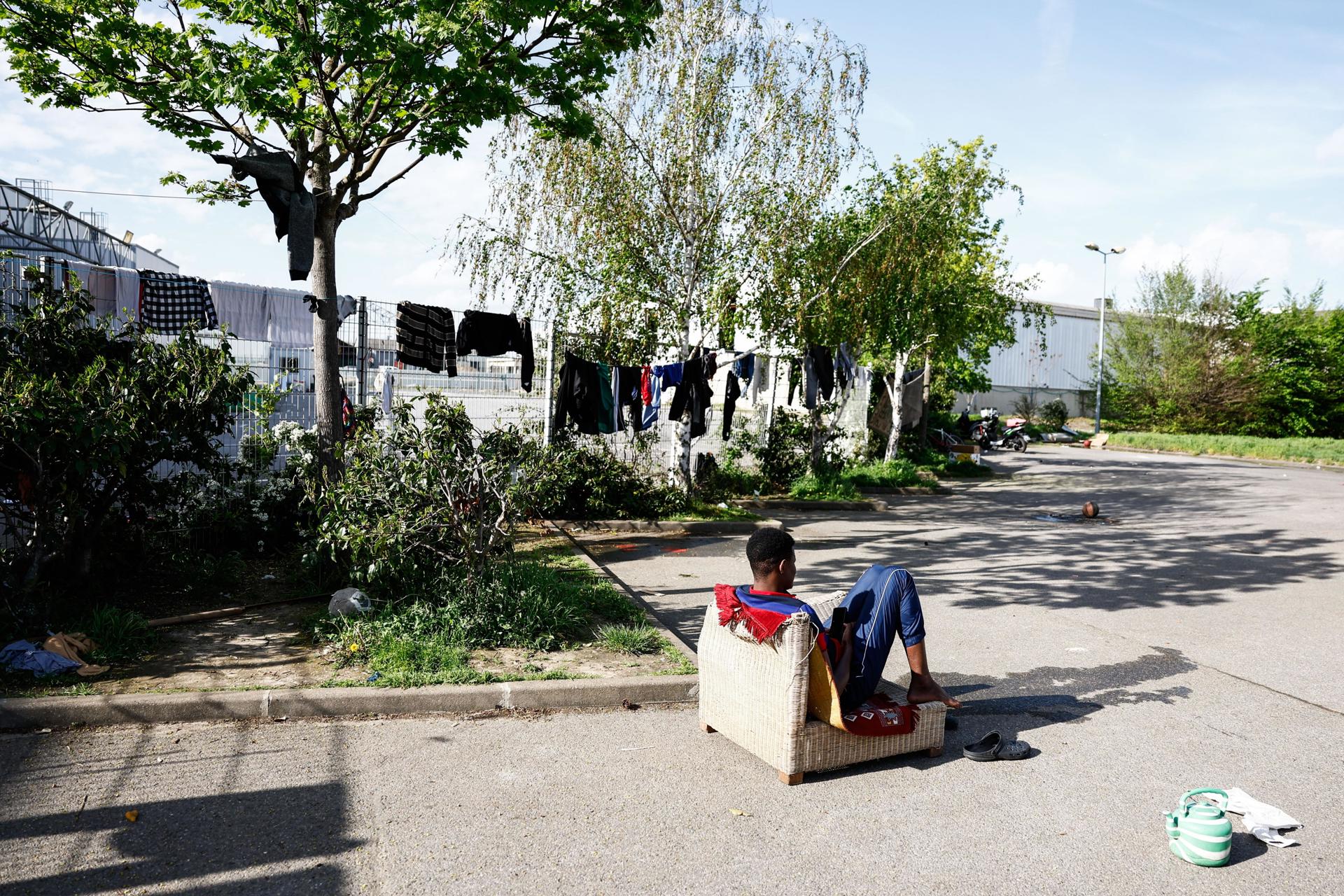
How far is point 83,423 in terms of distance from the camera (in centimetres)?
545

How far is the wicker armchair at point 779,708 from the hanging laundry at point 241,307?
707 cm

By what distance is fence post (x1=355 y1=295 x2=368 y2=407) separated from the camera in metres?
10.0

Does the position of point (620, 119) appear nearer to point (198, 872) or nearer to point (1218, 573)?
point (1218, 573)

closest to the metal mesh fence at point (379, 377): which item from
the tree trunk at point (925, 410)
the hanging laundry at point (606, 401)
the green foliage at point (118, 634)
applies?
the hanging laundry at point (606, 401)

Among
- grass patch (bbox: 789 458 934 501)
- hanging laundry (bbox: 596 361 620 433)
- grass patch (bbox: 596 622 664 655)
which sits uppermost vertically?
hanging laundry (bbox: 596 361 620 433)

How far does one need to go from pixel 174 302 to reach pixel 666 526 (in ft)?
20.6

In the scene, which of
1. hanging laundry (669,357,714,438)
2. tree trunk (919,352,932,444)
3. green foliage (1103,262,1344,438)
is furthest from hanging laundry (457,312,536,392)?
green foliage (1103,262,1344,438)

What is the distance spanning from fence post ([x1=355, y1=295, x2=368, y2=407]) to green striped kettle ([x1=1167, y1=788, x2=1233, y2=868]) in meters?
8.61

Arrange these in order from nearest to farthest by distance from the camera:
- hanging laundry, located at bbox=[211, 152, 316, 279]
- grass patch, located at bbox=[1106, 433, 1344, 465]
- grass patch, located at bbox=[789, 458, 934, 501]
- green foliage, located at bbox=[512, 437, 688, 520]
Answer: hanging laundry, located at bbox=[211, 152, 316, 279] < green foliage, located at bbox=[512, 437, 688, 520] < grass patch, located at bbox=[789, 458, 934, 501] < grass patch, located at bbox=[1106, 433, 1344, 465]

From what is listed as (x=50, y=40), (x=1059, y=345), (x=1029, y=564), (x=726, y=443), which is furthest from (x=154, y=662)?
(x=1059, y=345)

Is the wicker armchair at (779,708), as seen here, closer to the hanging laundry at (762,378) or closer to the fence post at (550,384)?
the fence post at (550,384)

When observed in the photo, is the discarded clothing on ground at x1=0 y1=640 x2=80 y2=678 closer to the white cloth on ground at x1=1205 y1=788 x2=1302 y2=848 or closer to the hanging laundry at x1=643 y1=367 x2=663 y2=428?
the white cloth on ground at x1=1205 y1=788 x2=1302 y2=848

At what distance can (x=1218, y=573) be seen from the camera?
1011cm

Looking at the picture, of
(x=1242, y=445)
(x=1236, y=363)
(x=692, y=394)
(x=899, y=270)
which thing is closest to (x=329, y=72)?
(x=692, y=394)
